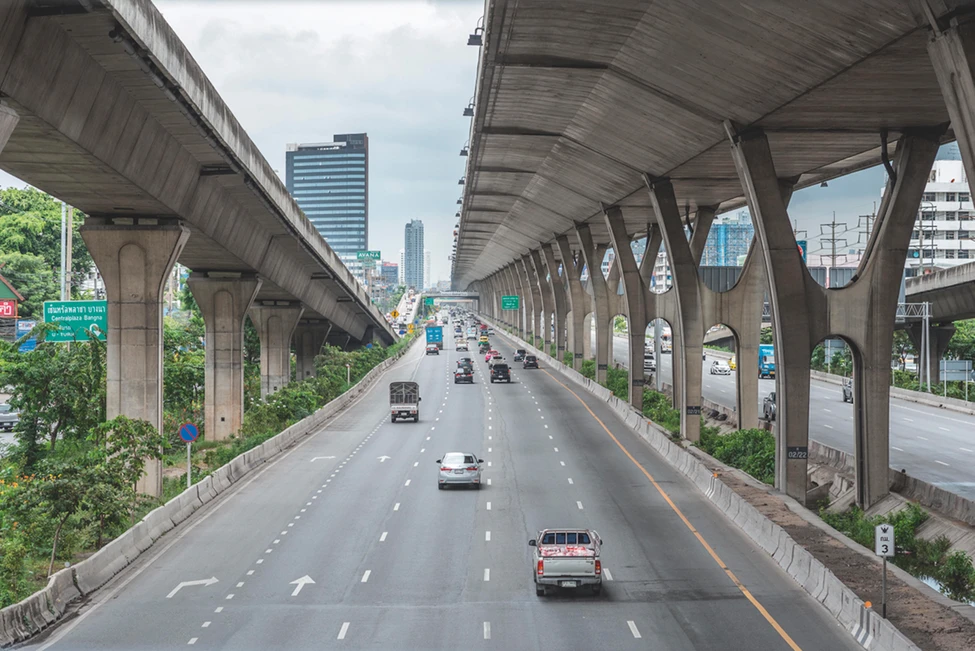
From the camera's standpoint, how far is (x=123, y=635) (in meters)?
19.6

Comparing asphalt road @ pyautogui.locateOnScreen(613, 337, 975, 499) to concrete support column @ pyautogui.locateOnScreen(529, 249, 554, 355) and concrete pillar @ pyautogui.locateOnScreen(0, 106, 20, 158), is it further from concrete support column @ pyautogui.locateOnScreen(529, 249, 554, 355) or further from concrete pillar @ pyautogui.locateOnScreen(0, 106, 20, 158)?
concrete support column @ pyautogui.locateOnScreen(529, 249, 554, 355)

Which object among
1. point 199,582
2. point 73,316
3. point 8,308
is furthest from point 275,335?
point 199,582

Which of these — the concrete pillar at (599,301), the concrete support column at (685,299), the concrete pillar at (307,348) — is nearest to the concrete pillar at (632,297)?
the concrete support column at (685,299)

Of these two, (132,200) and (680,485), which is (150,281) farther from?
(680,485)

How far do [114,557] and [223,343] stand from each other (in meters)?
30.4

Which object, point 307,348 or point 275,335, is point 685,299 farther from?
point 307,348

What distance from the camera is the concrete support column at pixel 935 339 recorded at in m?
81.1

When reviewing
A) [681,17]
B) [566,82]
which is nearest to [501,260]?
[566,82]

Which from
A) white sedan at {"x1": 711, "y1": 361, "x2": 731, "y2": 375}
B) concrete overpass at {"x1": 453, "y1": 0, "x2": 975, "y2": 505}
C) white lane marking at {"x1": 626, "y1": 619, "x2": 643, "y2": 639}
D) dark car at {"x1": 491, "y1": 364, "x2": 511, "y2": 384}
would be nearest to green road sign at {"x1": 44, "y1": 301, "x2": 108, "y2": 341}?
concrete overpass at {"x1": 453, "y1": 0, "x2": 975, "y2": 505}

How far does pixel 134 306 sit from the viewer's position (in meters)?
36.4

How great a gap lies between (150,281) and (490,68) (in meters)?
14.2

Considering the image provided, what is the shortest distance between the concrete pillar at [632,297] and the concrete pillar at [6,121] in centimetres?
4692

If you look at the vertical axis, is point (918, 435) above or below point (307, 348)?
below

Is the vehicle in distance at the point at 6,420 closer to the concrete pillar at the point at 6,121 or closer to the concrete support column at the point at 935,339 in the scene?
the concrete pillar at the point at 6,121
